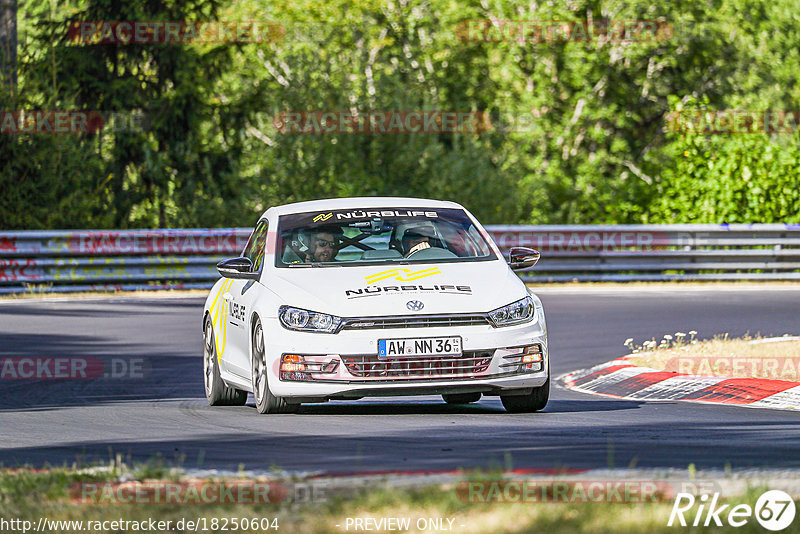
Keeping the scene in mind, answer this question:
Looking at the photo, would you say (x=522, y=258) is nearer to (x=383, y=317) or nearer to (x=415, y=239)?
(x=415, y=239)

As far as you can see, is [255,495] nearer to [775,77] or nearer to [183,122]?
[183,122]

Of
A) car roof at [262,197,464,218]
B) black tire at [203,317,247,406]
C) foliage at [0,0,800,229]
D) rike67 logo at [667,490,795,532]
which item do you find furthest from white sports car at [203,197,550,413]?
foliage at [0,0,800,229]

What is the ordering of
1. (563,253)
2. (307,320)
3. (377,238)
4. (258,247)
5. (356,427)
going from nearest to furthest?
(356,427) < (307,320) < (377,238) < (258,247) < (563,253)

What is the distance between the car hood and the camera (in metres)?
10.5

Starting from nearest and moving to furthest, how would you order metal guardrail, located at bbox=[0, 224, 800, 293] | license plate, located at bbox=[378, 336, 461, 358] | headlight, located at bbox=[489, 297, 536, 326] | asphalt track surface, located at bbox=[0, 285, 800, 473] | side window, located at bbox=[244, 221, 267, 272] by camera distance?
asphalt track surface, located at bbox=[0, 285, 800, 473]
license plate, located at bbox=[378, 336, 461, 358]
headlight, located at bbox=[489, 297, 536, 326]
side window, located at bbox=[244, 221, 267, 272]
metal guardrail, located at bbox=[0, 224, 800, 293]

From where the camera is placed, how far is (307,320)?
414 inches

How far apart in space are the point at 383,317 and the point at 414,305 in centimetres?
23

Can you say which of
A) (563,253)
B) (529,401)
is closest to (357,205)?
(529,401)

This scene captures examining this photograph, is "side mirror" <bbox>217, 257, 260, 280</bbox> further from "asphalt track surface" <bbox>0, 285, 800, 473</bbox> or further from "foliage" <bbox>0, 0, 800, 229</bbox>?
"foliage" <bbox>0, 0, 800, 229</bbox>

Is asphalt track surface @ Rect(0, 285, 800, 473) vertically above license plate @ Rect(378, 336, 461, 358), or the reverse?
license plate @ Rect(378, 336, 461, 358)

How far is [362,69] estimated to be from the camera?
127ft

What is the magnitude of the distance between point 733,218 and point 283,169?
9.34 m

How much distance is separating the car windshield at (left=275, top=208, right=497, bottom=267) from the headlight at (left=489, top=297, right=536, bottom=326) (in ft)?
2.52

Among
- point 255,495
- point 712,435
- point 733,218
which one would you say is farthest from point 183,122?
point 255,495
